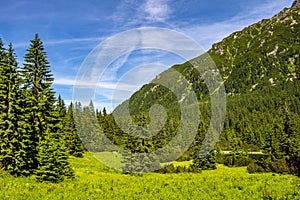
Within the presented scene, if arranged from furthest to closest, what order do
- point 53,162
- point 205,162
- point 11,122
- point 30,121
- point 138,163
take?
point 205,162 < point 138,163 < point 30,121 < point 11,122 < point 53,162

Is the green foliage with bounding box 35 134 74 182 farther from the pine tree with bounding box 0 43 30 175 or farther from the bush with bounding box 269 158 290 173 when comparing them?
→ the bush with bounding box 269 158 290 173

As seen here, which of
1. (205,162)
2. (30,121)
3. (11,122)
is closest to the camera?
(11,122)

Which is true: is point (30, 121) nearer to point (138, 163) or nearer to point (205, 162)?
point (138, 163)

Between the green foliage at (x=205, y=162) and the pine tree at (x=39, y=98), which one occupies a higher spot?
the pine tree at (x=39, y=98)

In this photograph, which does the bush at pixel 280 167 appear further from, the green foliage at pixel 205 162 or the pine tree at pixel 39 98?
the pine tree at pixel 39 98

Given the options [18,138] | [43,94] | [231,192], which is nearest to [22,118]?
[18,138]

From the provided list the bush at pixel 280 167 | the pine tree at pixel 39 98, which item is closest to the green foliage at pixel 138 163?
the pine tree at pixel 39 98

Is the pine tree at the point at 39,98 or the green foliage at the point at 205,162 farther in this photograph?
the green foliage at the point at 205,162

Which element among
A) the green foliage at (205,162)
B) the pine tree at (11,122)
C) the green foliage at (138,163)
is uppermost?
the pine tree at (11,122)

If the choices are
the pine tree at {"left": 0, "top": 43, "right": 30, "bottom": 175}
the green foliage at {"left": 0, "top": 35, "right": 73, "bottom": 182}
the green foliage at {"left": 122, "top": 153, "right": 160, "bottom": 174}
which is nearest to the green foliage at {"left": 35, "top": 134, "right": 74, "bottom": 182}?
the green foliage at {"left": 0, "top": 35, "right": 73, "bottom": 182}

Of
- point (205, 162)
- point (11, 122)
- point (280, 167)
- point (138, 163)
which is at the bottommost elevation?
point (205, 162)

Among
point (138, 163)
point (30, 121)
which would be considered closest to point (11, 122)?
point (30, 121)

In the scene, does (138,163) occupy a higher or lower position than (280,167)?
higher

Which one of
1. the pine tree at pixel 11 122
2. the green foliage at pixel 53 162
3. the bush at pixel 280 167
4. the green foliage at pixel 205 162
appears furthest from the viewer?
the green foliage at pixel 205 162
